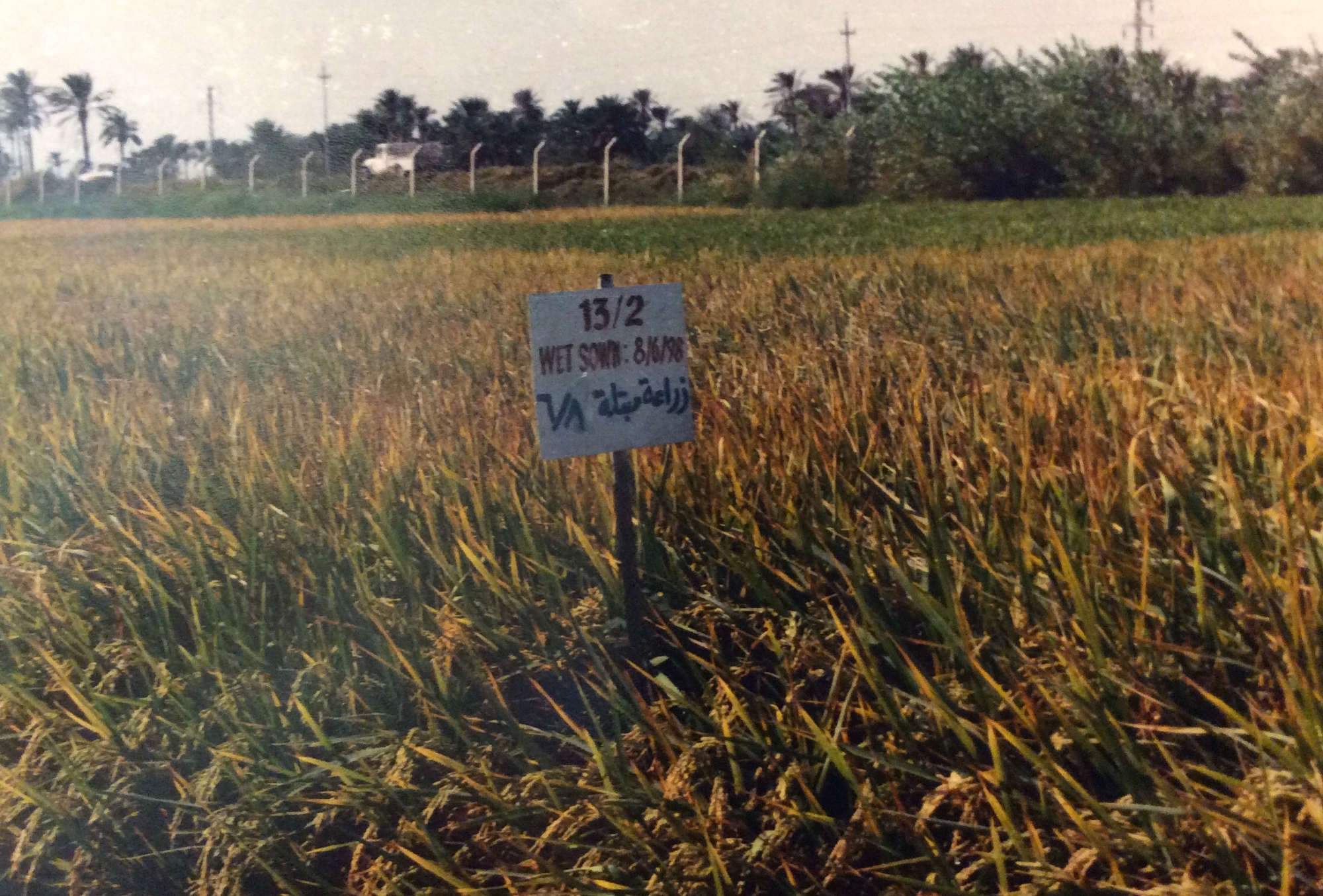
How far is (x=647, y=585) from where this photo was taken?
215cm

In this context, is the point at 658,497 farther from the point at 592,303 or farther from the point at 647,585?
the point at 592,303

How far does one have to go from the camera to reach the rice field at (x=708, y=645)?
1.49 meters

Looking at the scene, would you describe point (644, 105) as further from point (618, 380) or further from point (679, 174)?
point (618, 380)

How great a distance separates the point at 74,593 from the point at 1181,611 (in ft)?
6.33

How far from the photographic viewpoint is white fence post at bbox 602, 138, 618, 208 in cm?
1585

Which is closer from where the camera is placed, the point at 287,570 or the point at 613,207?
the point at 287,570

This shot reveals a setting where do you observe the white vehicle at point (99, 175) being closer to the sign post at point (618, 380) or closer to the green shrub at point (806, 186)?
the sign post at point (618, 380)

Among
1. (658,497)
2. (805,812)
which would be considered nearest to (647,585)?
(658,497)

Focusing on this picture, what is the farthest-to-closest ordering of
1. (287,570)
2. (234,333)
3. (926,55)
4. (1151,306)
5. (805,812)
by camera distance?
(926,55) < (234,333) < (1151,306) < (287,570) < (805,812)

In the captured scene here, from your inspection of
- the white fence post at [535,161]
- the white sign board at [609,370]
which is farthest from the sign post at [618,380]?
the white fence post at [535,161]

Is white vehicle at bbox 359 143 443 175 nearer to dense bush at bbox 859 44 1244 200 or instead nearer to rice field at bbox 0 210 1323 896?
rice field at bbox 0 210 1323 896

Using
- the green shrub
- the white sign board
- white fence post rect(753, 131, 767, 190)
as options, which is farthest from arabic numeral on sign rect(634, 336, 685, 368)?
white fence post rect(753, 131, 767, 190)

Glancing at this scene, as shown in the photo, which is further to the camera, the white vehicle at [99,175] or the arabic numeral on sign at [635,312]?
the white vehicle at [99,175]

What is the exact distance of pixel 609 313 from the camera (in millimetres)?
1938
